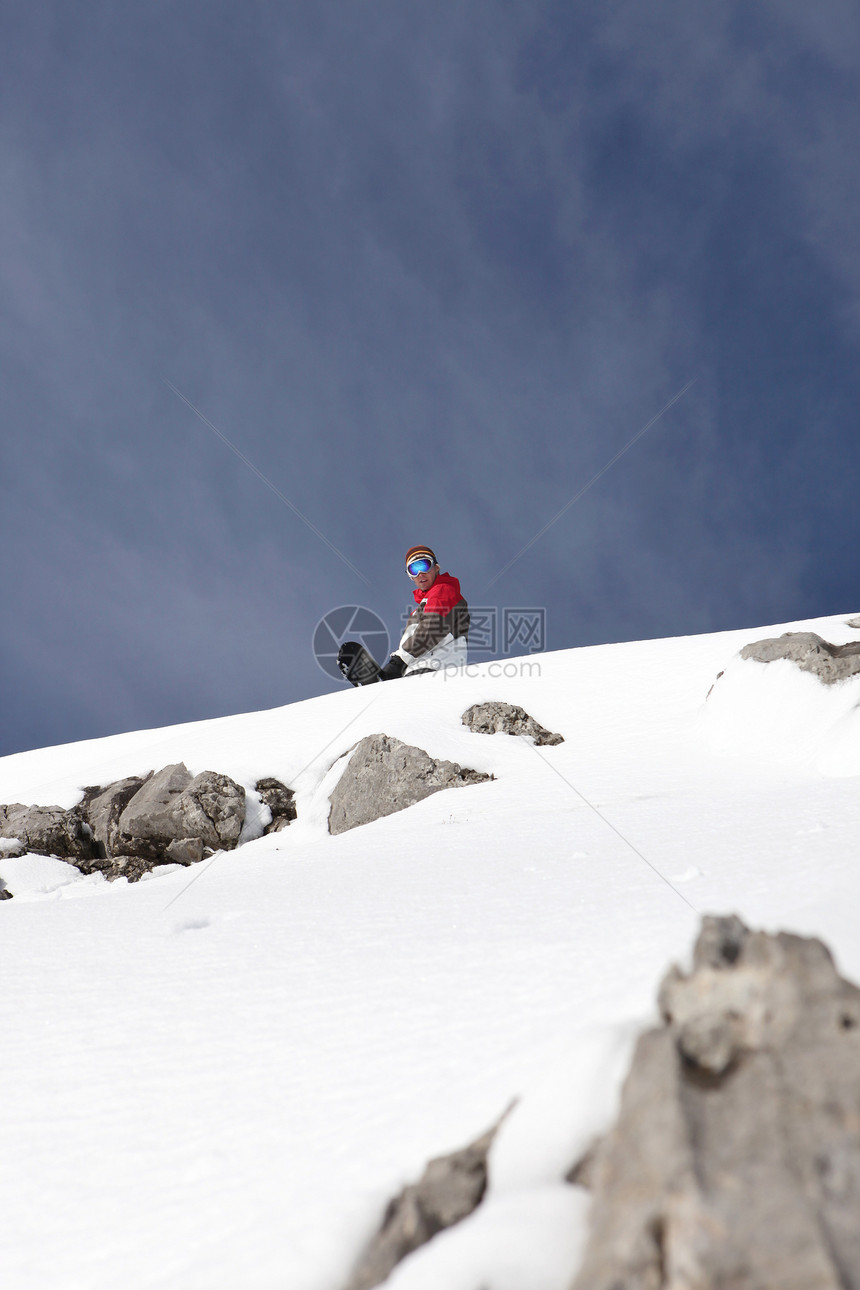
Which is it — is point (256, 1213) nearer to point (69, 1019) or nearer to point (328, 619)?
point (69, 1019)

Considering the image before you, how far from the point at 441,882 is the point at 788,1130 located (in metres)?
2.51

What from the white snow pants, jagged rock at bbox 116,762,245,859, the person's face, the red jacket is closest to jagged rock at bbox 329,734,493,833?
jagged rock at bbox 116,762,245,859

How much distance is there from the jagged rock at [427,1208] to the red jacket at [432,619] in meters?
9.88

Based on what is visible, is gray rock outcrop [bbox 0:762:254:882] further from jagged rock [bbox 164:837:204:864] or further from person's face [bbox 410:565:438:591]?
person's face [bbox 410:565:438:591]

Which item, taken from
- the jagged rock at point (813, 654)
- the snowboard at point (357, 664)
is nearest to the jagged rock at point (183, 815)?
the snowboard at point (357, 664)

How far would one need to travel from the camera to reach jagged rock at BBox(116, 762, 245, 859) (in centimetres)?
792

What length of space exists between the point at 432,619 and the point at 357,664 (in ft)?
5.03

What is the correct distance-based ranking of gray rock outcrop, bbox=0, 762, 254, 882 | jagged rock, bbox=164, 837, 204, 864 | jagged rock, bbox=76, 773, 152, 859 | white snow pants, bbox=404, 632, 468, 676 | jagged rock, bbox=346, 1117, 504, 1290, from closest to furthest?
jagged rock, bbox=346, 1117, 504, 1290 < jagged rock, bbox=164, 837, 204, 864 < gray rock outcrop, bbox=0, 762, 254, 882 < jagged rock, bbox=76, 773, 152, 859 < white snow pants, bbox=404, 632, 468, 676

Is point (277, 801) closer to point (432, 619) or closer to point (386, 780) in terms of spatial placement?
point (386, 780)

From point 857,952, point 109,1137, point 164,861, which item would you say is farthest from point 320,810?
point 857,952

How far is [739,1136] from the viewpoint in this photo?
1.13 meters

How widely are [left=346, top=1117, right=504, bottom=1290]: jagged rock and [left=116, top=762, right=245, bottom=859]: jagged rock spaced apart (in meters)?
7.02

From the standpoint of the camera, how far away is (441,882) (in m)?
3.53

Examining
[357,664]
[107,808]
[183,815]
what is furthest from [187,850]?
[357,664]
